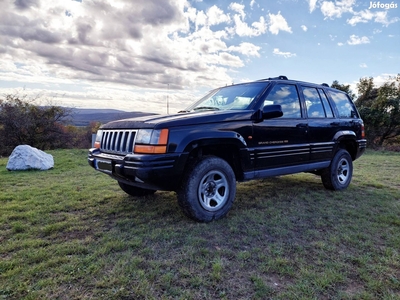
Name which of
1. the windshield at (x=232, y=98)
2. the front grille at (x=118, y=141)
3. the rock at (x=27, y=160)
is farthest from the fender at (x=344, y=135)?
the rock at (x=27, y=160)

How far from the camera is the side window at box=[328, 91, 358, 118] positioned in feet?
16.9

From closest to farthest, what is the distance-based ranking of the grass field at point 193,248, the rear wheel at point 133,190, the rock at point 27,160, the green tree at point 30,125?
the grass field at point 193,248 < the rear wheel at point 133,190 < the rock at point 27,160 < the green tree at point 30,125

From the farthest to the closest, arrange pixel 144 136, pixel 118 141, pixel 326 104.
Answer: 1. pixel 326 104
2. pixel 118 141
3. pixel 144 136

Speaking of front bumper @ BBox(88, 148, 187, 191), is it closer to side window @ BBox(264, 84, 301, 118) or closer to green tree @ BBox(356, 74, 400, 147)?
side window @ BBox(264, 84, 301, 118)

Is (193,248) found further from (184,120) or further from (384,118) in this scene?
(384,118)

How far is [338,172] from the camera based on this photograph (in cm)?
512

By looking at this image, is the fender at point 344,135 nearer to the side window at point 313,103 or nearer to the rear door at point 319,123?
the rear door at point 319,123

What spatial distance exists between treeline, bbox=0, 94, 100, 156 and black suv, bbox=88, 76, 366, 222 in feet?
40.3

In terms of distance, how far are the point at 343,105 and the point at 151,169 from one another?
4.36m

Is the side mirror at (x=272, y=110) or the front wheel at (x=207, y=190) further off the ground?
the side mirror at (x=272, y=110)

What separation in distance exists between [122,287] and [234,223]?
66.2 inches

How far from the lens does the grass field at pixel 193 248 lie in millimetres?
1977

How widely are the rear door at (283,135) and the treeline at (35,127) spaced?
41.4 ft

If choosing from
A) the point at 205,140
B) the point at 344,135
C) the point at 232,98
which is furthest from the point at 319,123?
the point at 205,140
